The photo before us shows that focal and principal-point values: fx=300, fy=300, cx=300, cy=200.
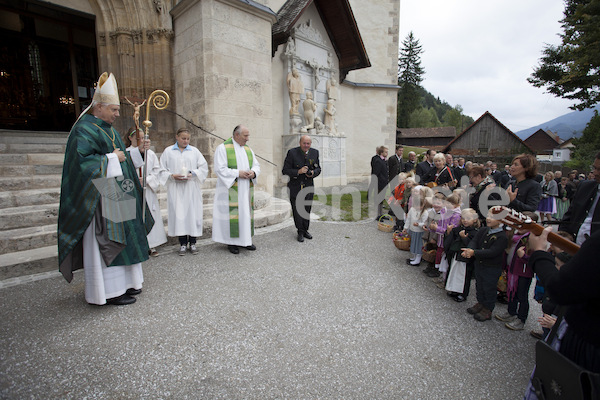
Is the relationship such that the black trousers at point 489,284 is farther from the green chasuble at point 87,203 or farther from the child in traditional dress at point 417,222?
the green chasuble at point 87,203

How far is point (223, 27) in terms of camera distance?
253 inches

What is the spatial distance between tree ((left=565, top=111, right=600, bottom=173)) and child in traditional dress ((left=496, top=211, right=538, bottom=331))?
21.3 m

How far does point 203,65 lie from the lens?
6.41 metres

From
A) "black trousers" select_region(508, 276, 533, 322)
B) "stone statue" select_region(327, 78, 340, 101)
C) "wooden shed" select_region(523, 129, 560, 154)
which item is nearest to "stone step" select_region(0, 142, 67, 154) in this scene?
"black trousers" select_region(508, 276, 533, 322)

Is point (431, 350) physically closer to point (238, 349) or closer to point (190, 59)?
point (238, 349)

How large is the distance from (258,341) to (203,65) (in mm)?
5890

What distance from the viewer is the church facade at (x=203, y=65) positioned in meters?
6.58

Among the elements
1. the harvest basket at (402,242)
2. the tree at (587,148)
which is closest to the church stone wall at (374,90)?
the harvest basket at (402,242)

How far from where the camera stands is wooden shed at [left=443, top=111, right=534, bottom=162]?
102 feet

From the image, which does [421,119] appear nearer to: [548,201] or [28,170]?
[548,201]

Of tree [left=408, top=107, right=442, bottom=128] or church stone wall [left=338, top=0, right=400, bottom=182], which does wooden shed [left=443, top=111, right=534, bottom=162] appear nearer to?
tree [left=408, top=107, right=442, bottom=128]

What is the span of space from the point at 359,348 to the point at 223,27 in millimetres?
6662

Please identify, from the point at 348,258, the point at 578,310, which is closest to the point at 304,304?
the point at 348,258

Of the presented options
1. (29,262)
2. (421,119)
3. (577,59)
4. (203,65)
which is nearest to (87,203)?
(29,262)
